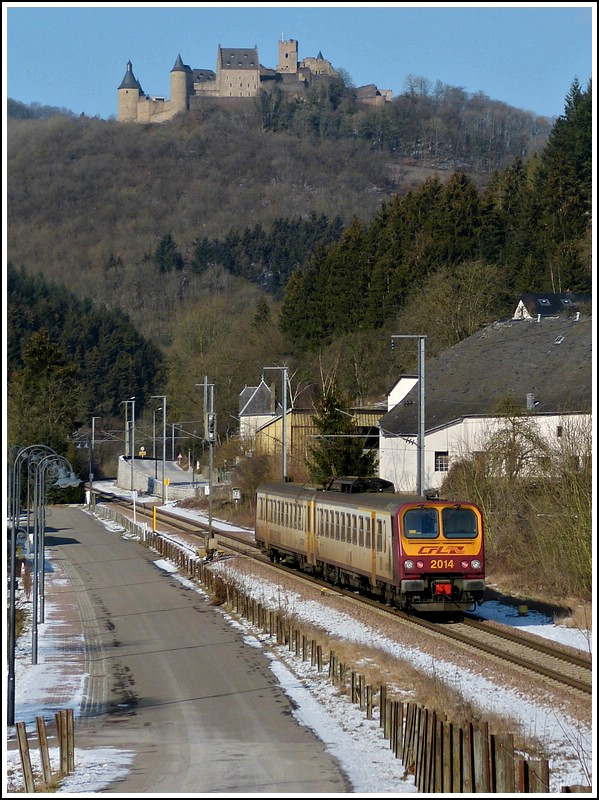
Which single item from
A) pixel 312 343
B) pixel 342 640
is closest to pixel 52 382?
pixel 312 343

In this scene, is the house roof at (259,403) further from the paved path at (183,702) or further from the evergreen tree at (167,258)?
the evergreen tree at (167,258)

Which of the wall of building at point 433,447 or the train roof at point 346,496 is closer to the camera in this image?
the train roof at point 346,496

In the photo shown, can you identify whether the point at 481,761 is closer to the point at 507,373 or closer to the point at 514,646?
the point at 514,646

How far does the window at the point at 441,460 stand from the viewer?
2058 inches

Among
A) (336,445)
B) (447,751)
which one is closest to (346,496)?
(447,751)

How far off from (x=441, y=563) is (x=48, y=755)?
11713 millimetres

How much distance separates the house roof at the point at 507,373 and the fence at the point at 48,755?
3291cm

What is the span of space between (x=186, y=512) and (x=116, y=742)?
56.4 metres

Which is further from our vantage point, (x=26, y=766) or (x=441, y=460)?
(x=441, y=460)

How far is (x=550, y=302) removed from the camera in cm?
7031

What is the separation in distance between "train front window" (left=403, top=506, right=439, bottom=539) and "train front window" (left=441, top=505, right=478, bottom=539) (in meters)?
0.21

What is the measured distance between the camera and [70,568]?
41906mm

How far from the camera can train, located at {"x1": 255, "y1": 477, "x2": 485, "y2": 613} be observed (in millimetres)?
23828

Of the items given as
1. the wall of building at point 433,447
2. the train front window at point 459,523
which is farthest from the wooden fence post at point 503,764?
the wall of building at point 433,447
